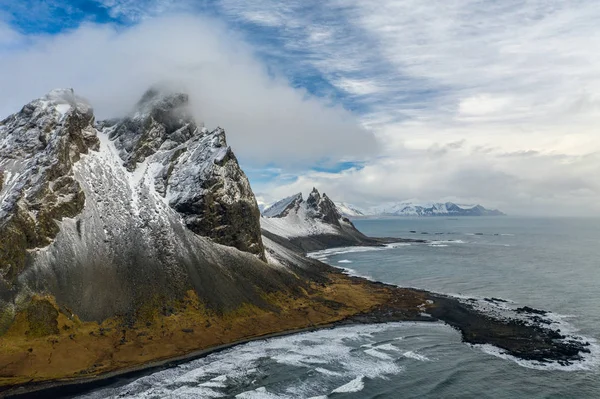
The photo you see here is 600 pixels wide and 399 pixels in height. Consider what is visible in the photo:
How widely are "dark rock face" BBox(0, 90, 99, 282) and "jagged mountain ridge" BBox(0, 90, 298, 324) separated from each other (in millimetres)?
233

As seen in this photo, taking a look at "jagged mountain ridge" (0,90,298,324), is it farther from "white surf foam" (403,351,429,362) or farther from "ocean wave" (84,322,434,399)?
"white surf foam" (403,351,429,362)

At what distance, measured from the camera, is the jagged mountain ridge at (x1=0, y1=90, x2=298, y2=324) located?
71875 mm

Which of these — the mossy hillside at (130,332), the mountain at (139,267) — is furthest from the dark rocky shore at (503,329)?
the mossy hillside at (130,332)

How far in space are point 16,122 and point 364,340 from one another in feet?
313

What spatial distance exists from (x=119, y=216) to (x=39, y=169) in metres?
18.9

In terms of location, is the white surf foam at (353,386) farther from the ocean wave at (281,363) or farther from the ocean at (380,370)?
the ocean at (380,370)

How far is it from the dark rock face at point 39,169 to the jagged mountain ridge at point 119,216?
0.23m

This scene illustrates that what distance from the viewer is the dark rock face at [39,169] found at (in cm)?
7094

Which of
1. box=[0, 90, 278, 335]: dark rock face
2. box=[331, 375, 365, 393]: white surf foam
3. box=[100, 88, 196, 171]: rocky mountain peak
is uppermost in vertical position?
box=[100, 88, 196, 171]: rocky mountain peak

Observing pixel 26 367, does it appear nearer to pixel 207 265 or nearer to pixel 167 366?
pixel 167 366

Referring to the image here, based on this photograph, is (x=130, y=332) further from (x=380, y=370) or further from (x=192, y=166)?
(x=192, y=166)

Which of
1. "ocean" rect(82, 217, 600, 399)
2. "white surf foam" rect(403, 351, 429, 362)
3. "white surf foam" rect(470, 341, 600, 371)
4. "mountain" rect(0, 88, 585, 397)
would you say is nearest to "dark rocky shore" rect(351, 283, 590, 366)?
"mountain" rect(0, 88, 585, 397)

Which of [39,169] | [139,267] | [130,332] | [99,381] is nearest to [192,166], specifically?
[139,267]

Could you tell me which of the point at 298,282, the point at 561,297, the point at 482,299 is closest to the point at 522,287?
the point at 561,297
